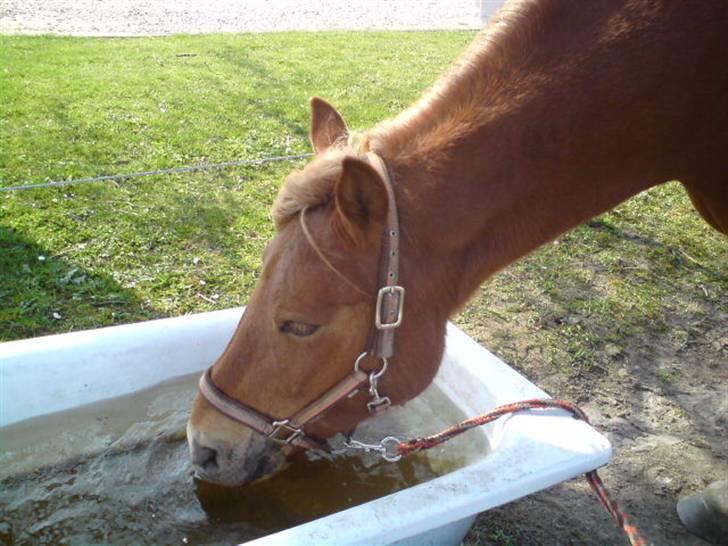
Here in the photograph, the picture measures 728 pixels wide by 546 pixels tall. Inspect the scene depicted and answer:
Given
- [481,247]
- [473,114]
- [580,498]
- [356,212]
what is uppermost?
[473,114]

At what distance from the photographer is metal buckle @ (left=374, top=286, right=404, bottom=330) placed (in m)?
1.98

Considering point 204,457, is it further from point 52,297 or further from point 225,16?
point 225,16

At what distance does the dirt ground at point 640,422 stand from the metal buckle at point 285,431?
95 centimetres

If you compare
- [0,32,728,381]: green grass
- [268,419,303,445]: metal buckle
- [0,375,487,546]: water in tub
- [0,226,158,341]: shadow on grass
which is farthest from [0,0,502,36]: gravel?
[268,419,303,445]: metal buckle

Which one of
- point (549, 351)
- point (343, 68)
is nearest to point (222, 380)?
point (549, 351)

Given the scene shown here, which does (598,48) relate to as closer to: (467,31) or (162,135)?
(162,135)

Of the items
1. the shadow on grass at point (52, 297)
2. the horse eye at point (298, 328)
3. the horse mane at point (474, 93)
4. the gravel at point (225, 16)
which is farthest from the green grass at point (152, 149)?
the horse mane at point (474, 93)

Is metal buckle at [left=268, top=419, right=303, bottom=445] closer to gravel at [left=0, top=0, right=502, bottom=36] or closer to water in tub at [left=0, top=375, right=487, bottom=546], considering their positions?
water in tub at [left=0, top=375, right=487, bottom=546]

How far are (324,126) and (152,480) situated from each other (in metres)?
1.66

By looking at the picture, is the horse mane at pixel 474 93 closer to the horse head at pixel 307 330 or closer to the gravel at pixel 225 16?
Result: the horse head at pixel 307 330

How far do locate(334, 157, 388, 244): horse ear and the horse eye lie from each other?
0.30 meters

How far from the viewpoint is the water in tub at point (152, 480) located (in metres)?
2.54

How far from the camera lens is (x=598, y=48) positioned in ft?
6.88

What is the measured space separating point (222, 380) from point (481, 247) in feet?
3.14
